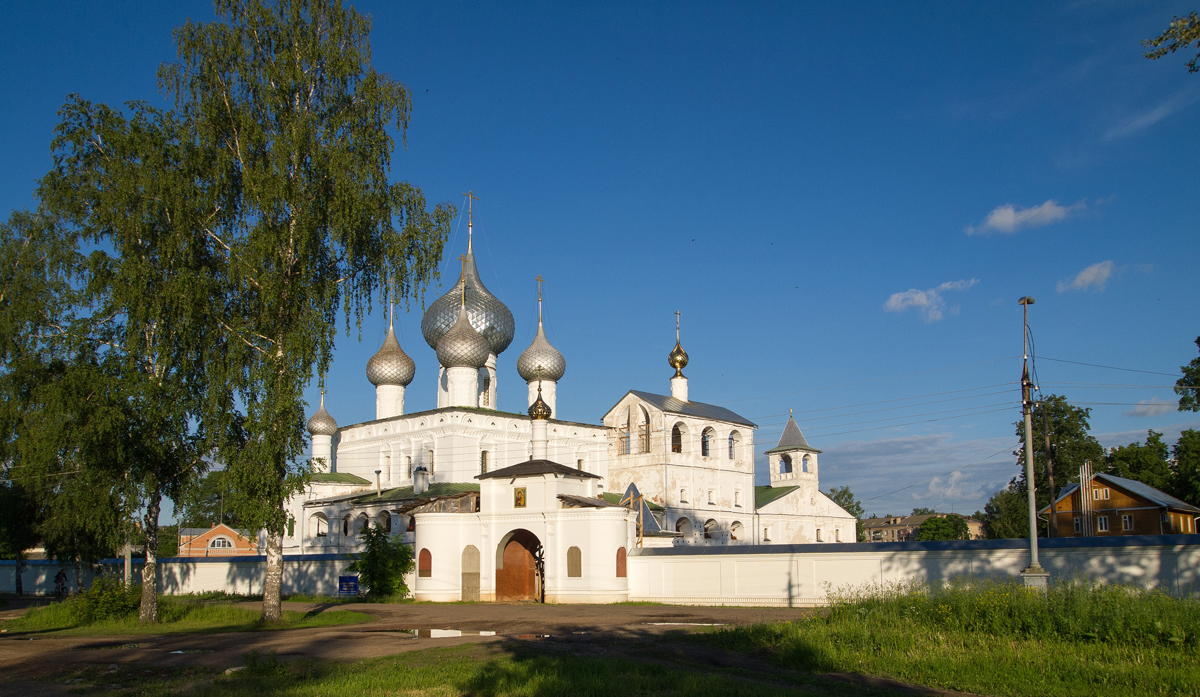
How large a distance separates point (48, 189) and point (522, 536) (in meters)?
15.4

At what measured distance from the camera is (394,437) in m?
41.3

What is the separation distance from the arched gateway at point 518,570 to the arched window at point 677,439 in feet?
57.9

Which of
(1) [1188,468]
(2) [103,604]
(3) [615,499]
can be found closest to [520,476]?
(2) [103,604]

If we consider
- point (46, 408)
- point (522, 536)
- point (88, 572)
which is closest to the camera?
point (46, 408)

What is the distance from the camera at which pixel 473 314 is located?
4300 cm

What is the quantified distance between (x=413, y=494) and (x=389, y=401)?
773cm

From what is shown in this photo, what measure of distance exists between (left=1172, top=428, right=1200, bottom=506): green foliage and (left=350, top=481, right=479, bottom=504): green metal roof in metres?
31.4

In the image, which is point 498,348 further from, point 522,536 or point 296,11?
point 296,11

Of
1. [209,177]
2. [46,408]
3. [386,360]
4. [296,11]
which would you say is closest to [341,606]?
[46,408]

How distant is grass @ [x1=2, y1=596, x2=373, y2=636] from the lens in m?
18.1

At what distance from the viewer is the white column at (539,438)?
A: 30.0 meters

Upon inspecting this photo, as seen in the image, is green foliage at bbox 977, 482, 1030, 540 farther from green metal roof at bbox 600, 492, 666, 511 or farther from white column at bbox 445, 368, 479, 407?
white column at bbox 445, 368, 479, 407

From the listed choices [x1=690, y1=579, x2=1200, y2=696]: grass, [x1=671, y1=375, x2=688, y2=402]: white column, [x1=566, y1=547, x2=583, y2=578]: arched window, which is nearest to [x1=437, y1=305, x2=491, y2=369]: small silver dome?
[x1=671, y1=375, x2=688, y2=402]: white column

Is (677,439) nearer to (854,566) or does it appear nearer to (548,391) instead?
(548,391)
